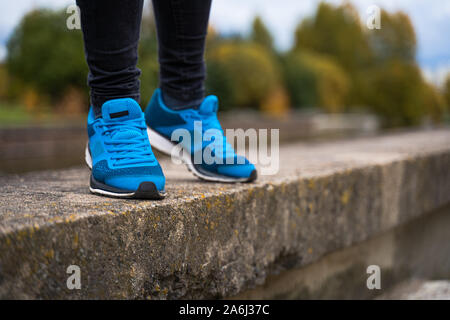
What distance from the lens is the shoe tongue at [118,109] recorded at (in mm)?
1073

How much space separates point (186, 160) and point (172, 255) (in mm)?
409

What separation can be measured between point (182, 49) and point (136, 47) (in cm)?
21

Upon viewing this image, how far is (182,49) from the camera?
50.3 inches

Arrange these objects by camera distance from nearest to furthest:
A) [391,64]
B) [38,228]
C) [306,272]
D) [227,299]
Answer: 1. [38,228]
2. [227,299]
3. [306,272]
4. [391,64]

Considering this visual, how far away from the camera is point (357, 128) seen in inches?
1439

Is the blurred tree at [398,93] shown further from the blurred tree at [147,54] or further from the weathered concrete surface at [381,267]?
the weathered concrete surface at [381,267]

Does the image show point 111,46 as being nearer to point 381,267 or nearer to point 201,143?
point 201,143

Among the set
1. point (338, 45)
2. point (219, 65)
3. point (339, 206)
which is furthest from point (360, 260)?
point (338, 45)

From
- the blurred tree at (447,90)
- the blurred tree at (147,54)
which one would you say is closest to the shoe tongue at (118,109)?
the blurred tree at (447,90)

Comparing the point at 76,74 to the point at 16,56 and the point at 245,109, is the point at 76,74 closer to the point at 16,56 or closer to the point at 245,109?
the point at 16,56

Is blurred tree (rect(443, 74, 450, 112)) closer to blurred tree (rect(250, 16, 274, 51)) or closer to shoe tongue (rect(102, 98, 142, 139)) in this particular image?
shoe tongue (rect(102, 98, 142, 139))

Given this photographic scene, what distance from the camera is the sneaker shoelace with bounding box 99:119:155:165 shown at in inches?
41.3

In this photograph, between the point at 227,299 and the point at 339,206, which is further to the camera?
the point at 339,206

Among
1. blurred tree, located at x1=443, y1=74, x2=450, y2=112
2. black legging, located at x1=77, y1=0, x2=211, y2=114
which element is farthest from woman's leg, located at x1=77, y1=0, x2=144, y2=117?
blurred tree, located at x1=443, y1=74, x2=450, y2=112
